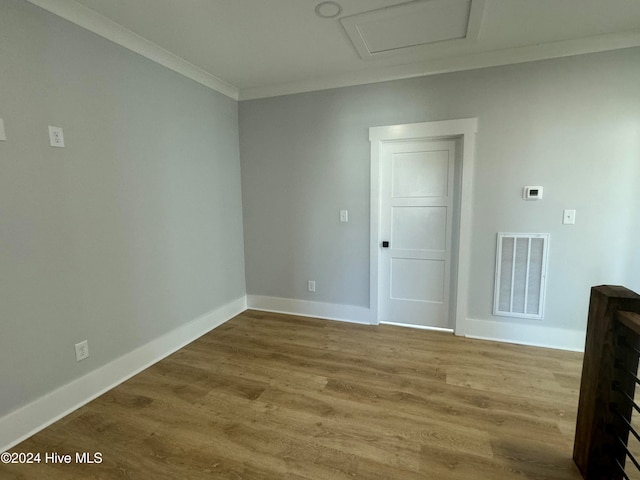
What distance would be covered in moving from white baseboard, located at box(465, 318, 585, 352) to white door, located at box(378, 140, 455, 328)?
0.97 feet

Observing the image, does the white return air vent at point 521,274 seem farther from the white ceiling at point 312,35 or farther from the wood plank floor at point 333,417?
the white ceiling at point 312,35

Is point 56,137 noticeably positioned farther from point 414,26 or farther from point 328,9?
point 414,26

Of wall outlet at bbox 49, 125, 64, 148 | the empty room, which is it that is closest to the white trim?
the empty room

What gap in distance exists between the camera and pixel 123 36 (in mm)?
2189

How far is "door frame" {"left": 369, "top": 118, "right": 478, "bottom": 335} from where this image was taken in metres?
2.73

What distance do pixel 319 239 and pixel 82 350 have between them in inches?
88.9

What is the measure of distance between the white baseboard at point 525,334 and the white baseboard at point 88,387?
2779 millimetres

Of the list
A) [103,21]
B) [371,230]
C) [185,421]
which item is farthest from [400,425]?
[103,21]

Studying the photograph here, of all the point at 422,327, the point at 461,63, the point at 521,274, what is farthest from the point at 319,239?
the point at 461,63

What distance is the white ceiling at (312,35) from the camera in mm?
1939

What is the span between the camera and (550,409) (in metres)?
1.90

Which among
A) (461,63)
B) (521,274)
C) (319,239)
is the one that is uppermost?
(461,63)

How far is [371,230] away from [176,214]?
1.93 m

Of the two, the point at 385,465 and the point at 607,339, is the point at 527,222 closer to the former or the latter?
the point at 607,339
